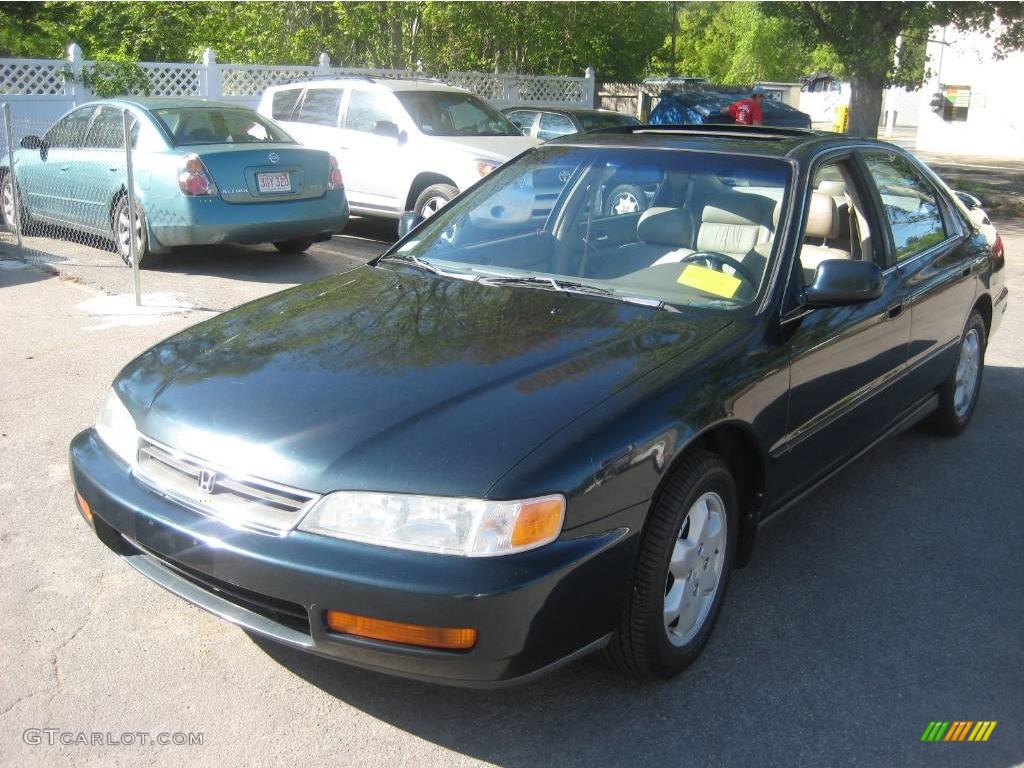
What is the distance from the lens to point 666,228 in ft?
13.8

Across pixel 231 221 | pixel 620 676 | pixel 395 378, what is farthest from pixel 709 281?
pixel 231 221

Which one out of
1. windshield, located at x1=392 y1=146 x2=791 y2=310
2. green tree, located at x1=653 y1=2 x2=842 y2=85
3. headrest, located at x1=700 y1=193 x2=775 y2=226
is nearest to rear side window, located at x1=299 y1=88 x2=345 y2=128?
windshield, located at x1=392 y1=146 x2=791 y2=310

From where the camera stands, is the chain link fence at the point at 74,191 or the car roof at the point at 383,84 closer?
the chain link fence at the point at 74,191

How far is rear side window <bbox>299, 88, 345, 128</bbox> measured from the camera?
11.9 m

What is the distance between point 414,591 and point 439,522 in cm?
18

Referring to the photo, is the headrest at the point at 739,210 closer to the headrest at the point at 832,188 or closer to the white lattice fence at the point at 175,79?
the headrest at the point at 832,188

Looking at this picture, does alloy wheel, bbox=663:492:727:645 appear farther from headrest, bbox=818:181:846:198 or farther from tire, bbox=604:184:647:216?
headrest, bbox=818:181:846:198

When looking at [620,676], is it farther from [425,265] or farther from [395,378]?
[425,265]

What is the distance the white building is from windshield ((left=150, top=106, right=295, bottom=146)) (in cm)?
2189

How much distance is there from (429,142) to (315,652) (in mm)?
8751

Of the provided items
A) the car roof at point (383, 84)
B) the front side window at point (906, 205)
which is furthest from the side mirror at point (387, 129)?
the front side window at point (906, 205)

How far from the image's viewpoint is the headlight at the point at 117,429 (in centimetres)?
321

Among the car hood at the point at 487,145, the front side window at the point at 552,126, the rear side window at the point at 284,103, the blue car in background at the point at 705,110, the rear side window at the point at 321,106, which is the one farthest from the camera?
the blue car in background at the point at 705,110

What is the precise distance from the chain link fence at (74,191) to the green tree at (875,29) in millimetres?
12103
